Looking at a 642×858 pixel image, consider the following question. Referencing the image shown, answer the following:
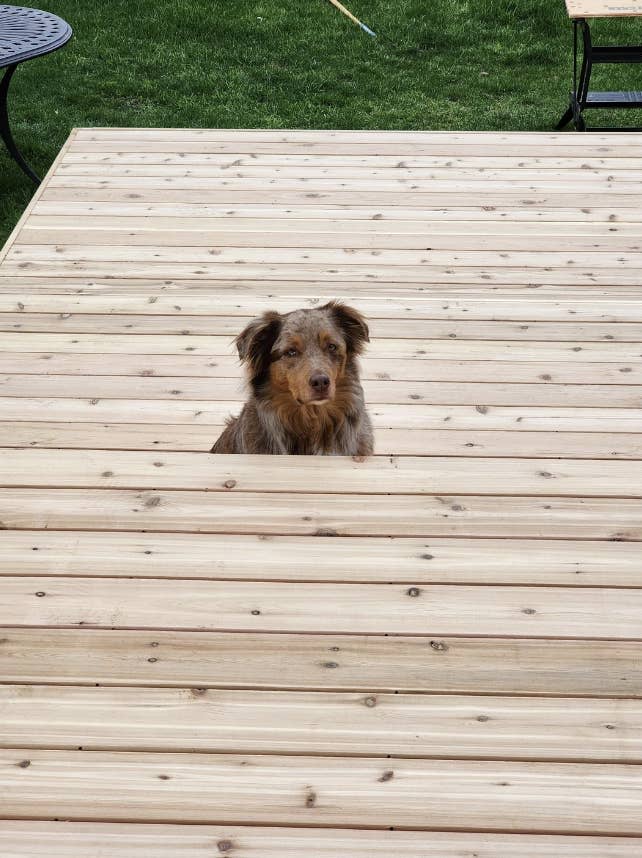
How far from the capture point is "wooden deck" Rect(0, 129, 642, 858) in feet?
6.55

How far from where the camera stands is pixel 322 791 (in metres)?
2.01

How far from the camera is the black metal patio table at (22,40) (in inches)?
206

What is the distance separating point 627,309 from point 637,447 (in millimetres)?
1087

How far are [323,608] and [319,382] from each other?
2.95 ft

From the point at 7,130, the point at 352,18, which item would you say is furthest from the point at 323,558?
the point at 352,18

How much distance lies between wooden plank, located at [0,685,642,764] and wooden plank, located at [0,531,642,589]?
15.8 inches

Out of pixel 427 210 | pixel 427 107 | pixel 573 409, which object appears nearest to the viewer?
pixel 573 409

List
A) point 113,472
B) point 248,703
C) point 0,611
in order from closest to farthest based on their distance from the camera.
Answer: point 248,703 → point 0,611 → point 113,472

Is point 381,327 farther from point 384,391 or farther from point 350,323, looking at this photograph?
point 350,323

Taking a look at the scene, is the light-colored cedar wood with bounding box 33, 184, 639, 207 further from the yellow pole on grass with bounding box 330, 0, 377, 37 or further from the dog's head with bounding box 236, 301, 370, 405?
the yellow pole on grass with bounding box 330, 0, 377, 37

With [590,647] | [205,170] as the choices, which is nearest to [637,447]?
[590,647]

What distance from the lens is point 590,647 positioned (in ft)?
7.64

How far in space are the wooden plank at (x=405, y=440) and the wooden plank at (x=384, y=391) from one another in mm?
213

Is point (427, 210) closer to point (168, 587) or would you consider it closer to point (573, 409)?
point (573, 409)
